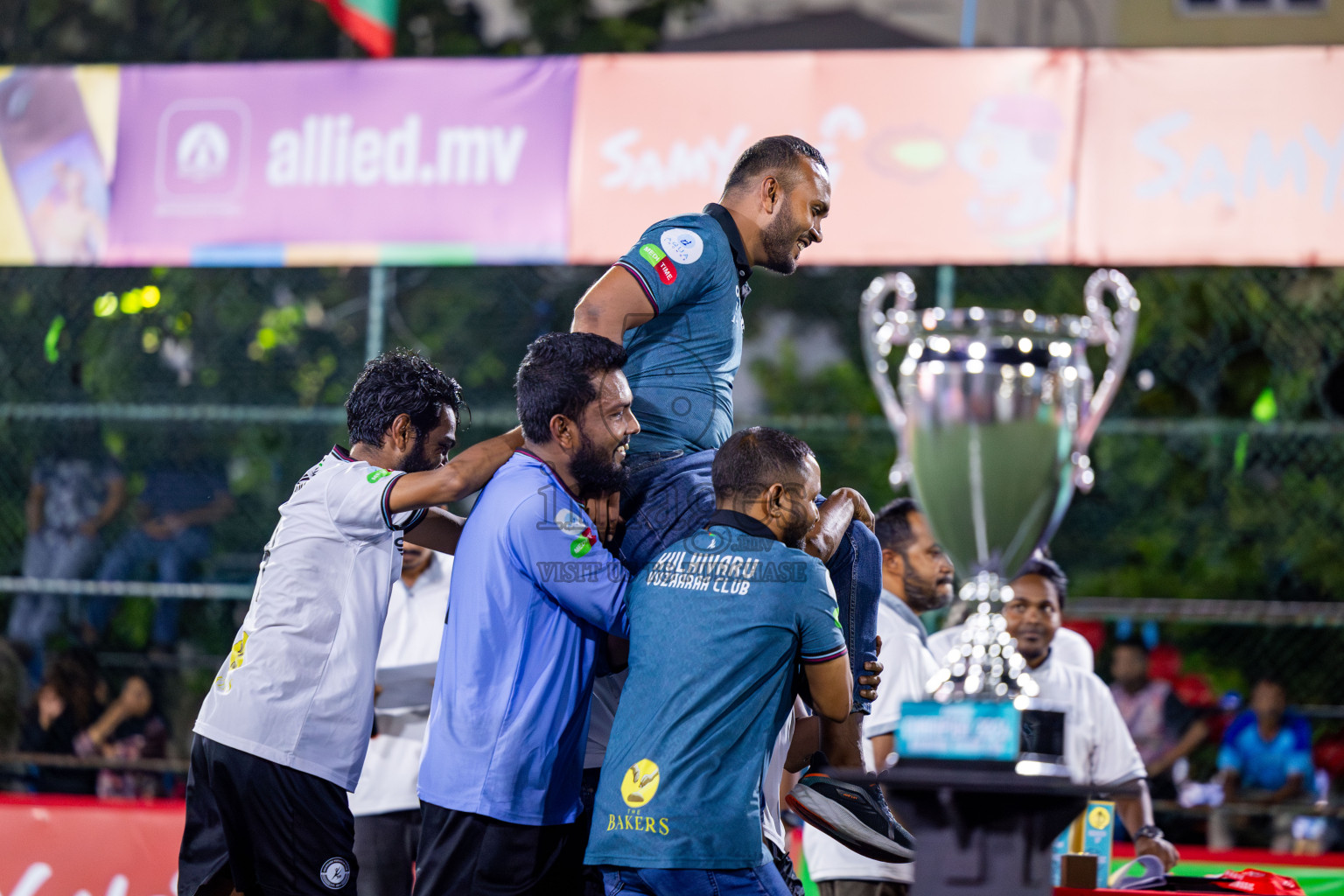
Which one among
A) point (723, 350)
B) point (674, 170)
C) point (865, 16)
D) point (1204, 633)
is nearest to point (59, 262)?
point (674, 170)

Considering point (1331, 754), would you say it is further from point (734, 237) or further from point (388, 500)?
point (388, 500)

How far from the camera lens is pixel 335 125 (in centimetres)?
877

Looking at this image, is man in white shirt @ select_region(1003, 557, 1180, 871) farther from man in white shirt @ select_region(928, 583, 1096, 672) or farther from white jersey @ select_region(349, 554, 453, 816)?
white jersey @ select_region(349, 554, 453, 816)

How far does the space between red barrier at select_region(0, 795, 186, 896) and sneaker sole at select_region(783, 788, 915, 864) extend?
3041 millimetres

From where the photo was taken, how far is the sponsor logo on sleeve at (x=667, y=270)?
362cm

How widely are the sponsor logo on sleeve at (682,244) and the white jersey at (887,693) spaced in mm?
2012

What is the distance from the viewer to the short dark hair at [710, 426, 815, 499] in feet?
11.2

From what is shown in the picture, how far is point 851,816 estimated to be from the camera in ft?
11.8

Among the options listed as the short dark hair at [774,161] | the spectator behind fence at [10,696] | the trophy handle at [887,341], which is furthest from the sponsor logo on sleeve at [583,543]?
the spectator behind fence at [10,696]

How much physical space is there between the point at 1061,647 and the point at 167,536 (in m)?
5.99

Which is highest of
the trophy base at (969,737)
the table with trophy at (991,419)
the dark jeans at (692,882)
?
the table with trophy at (991,419)

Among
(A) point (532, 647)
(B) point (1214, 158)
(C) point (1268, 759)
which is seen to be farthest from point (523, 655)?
(C) point (1268, 759)

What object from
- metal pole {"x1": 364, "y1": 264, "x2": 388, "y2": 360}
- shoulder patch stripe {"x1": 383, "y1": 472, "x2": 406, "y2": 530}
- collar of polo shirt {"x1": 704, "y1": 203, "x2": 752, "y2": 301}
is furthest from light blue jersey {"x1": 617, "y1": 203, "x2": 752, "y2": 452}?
metal pole {"x1": 364, "y1": 264, "x2": 388, "y2": 360}

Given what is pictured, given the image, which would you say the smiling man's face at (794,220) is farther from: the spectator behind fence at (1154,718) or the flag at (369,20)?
the flag at (369,20)
